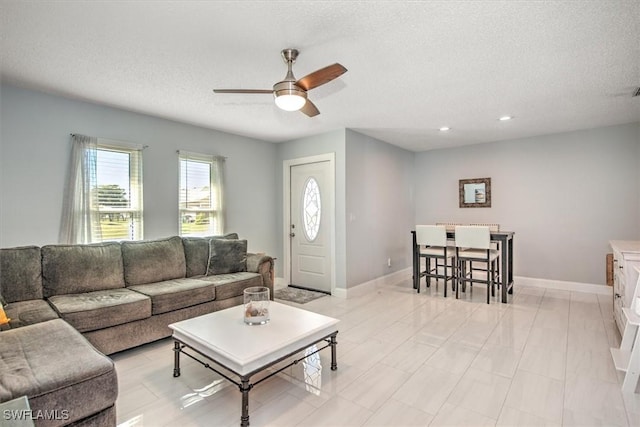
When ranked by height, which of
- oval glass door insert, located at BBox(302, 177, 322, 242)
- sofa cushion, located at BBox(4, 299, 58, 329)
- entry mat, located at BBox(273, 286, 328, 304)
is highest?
oval glass door insert, located at BBox(302, 177, 322, 242)

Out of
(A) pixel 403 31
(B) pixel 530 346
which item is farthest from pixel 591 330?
(A) pixel 403 31

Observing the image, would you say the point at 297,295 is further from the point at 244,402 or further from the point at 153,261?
the point at 244,402

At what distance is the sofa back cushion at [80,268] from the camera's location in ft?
9.39

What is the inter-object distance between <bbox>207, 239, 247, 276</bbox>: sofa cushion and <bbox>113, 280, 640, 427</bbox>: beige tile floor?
1.04 metres

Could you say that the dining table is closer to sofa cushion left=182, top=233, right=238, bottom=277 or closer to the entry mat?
the entry mat

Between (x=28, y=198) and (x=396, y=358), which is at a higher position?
(x=28, y=198)

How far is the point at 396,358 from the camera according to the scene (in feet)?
8.75

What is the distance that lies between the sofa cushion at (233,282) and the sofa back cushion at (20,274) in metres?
1.54

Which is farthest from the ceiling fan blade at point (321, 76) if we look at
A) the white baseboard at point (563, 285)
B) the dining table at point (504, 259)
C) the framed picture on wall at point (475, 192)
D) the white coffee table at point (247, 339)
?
the white baseboard at point (563, 285)

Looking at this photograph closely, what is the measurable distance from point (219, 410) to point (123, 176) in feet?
9.85

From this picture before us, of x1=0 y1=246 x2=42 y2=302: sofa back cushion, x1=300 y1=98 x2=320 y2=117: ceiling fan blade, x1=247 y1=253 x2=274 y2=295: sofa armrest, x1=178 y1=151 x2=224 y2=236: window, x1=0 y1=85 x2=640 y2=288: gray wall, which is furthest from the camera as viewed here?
x1=178 y1=151 x2=224 y2=236: window

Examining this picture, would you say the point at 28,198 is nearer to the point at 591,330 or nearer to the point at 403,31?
the point at 403,31

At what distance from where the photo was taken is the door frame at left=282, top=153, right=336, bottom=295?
472 centimetres

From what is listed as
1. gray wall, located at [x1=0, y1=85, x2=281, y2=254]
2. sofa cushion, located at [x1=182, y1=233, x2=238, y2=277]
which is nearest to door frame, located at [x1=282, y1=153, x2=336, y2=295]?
gray wall, located at [x1=0, y1=85, x2=281, y2=254]
